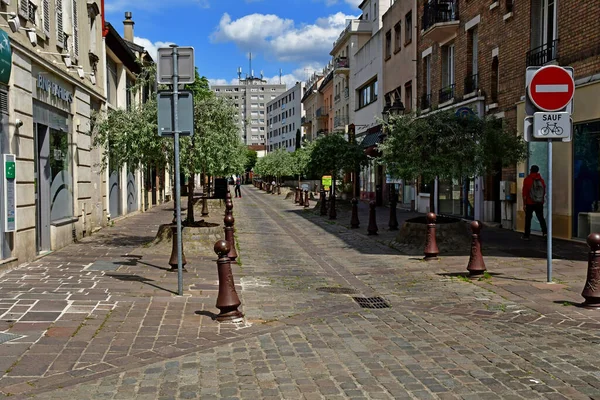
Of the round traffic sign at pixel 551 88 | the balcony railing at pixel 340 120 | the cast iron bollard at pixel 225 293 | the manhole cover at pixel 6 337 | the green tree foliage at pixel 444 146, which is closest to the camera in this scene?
the manhole cover at pixel 6 337

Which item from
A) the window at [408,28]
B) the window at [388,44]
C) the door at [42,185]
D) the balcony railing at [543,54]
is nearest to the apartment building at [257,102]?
the window at [388,44]

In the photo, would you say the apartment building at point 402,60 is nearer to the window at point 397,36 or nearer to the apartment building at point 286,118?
the window at point 397,36

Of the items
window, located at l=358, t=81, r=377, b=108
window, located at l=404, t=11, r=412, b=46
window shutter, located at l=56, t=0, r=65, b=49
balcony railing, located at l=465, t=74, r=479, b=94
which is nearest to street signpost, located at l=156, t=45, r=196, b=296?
window shutter, located at l=56, t=0, r=65, b=49

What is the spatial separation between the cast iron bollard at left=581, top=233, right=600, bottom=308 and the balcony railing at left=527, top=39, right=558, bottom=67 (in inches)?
341

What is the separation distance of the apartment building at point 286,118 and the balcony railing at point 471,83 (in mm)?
77464

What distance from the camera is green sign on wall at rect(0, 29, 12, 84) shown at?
9164 millimetres

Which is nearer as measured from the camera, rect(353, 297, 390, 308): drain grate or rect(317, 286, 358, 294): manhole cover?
rect(353, 297, 390, 308): drain grate

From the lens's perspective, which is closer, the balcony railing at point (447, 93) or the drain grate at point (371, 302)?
the drain grate at point (371, 302)

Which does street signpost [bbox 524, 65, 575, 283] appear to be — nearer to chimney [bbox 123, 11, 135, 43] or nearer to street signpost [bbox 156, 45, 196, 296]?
street signpost [bbox 156, 45, 196, 296]

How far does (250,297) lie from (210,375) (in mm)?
3288

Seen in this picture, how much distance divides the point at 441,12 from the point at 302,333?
19068 mm

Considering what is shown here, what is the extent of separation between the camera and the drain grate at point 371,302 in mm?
7773

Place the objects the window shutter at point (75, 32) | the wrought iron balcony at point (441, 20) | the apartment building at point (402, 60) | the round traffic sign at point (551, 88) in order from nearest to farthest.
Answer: the round traffic sign at point (551, 88) → the window shutter at point (75, 32) → the wrought iron balcony at point (441, 20) → the apartment building at point (402, 60)

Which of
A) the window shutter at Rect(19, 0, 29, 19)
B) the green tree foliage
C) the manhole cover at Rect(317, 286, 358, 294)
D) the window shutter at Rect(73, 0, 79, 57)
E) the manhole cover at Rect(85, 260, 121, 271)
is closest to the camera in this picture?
the manhole cover at Rect(317, 286, 358, 294)
